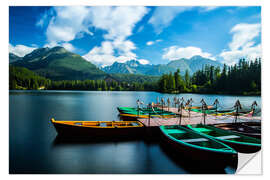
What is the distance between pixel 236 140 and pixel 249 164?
1130 mm

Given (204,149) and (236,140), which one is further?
(236,140)

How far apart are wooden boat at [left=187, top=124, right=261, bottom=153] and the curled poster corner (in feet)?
0.76

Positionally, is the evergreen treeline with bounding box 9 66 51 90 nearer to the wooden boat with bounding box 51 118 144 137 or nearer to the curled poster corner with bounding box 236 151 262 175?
the wooden boat with bounding box 51 118 144 137

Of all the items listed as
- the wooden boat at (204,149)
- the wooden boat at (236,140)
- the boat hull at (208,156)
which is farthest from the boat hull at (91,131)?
the wooden boat at (236,140)

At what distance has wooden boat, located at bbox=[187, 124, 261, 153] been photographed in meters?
3.67

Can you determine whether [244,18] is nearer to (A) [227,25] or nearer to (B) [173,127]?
(A) [227,25]

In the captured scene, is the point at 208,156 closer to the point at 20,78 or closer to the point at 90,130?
the point at 90,130

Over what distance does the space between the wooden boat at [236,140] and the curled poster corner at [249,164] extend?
0.23 m

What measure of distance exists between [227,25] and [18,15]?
21.2 ft

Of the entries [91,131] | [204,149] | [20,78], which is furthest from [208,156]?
[20,78]

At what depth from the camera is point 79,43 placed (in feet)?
21.2

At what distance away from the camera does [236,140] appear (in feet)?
14.3

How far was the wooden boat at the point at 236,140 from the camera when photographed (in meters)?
3.67
